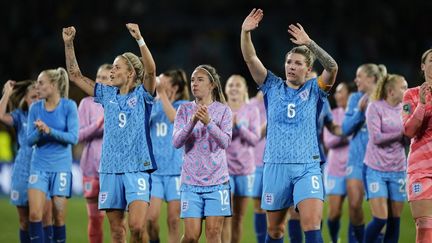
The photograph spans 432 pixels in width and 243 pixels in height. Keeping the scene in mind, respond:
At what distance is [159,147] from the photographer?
8.80 m

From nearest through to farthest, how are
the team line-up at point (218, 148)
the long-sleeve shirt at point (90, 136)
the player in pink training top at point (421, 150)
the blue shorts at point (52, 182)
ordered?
the player in pink training top at point (421, 150) → the team line-up at point (218, 148) → the blue shorts at point (52, 182) → the long-sleeve shirt at point (90, 136)

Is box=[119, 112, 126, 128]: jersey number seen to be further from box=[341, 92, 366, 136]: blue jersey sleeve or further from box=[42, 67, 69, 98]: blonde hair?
box=[341, 92, 366, 136]: blue jersey sleeve

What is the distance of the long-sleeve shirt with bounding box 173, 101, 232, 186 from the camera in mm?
7062

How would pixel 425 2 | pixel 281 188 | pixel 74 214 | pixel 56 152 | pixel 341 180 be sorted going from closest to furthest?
1. pixel 281 188
2. pixel 56 152
3. pixel 341 180
4. pixel 74 214
5. pixel 425 2

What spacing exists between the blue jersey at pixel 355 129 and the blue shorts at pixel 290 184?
2360 mm

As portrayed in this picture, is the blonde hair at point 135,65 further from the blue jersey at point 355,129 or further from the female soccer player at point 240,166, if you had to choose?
the blue jersey at point 355,129

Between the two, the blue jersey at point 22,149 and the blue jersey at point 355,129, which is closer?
the blue jersey at point 22,149

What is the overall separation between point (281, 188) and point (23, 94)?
12.5ft

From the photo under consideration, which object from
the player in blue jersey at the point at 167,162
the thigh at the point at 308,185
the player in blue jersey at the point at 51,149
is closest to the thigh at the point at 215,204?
the thigh at the point at 308,185

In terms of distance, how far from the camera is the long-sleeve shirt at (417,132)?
6297 millimetres

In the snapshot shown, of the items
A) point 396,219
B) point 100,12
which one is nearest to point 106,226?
point 396,219

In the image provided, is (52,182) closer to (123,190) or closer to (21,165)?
(21,165)

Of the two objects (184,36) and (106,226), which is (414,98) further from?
(184,36)

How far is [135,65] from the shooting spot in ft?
24.0
